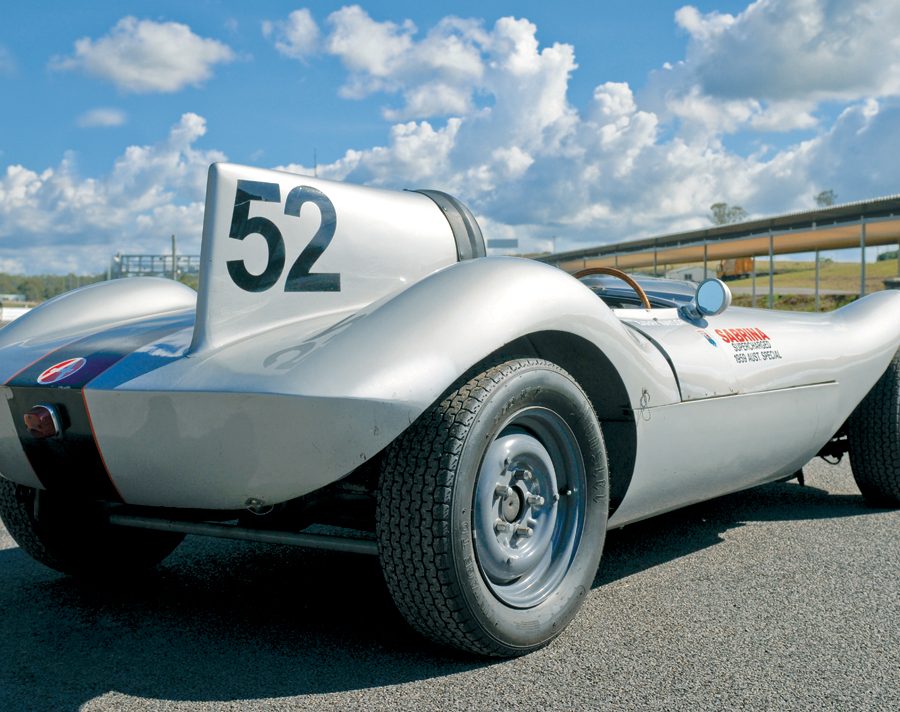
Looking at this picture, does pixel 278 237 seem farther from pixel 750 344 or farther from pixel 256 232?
pixel 750 344

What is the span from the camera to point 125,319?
3.41 m

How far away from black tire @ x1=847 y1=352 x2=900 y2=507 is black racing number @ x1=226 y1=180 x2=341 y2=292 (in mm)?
3012

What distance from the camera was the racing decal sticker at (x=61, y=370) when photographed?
8.46 feet

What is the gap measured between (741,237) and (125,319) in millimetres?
24653

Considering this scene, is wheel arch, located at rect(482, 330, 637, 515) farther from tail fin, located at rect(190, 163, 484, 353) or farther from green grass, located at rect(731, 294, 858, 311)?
green grass, located at rect(731, 294, 858, 311)

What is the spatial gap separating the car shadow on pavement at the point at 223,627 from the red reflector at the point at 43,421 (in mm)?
632

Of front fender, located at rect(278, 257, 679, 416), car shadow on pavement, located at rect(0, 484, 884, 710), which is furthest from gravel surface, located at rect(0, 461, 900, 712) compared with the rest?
front fender, located at rect(278, 257, 679, 416)

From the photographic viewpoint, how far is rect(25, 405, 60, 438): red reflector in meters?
2.53

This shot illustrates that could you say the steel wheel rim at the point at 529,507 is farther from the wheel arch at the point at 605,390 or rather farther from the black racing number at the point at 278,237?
the black racing number at the point at 278,237

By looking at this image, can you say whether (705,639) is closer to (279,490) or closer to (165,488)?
(279,490)

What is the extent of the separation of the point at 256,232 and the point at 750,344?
214cm

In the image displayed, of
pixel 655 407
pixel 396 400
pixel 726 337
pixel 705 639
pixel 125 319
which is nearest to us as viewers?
pixel 396 400

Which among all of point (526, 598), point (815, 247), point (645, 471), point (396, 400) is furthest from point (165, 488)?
point (815, 247)

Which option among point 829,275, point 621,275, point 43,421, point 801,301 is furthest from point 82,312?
point 829,275
